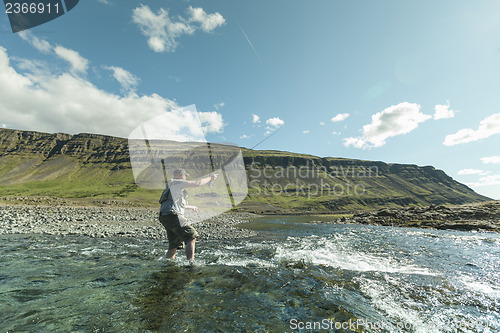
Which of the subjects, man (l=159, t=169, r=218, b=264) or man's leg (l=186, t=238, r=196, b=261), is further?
man's leg (l=186, t=238, r=196, b=261)

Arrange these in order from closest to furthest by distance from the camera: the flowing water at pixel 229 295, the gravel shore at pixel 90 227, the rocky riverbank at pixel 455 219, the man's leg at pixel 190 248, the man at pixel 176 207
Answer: the flowing water at pixel 229 295
the man at pixel 176 207
the man's leg at pixel 190 248
the gravel shore at pixel 90 227
the rocky riverbank at pixel 455 219

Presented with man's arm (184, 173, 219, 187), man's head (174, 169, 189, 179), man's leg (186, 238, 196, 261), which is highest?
man's head (174, 169, 189, 179)

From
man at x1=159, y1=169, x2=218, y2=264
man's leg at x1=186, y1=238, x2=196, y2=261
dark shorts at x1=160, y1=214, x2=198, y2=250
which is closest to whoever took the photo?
man at x1=159, y1=169, x2=218, y2=264

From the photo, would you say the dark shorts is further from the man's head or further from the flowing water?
the man's head

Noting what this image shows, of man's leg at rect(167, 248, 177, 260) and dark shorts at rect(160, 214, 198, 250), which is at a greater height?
dark shorts at rect(160, 214, 198, 250)

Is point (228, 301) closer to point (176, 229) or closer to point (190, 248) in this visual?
point (190, 248)

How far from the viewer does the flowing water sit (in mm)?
4824

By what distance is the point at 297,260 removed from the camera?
12.0m

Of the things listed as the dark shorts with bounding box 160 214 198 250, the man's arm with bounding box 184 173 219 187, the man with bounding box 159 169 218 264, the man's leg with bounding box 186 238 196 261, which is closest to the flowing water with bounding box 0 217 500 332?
the man's leg with bounding box 186 238 196 261

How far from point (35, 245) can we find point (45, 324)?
1169 centimetres

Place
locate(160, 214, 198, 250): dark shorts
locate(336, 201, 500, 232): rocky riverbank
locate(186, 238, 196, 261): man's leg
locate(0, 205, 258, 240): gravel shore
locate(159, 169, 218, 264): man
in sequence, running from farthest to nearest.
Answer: locate(336, 201, 500, 232): rocky riverbank
locate(0, 205, 258, 240): gravel shore
locate(186, 238, 196, 261): man's leg
locate(160, 214, 198, 250): dark shorts
locate(159, 169, 218, 264): man

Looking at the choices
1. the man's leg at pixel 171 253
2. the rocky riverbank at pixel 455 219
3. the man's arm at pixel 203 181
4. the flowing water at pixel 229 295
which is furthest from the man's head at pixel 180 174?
the rocky riverbank at pixel 455 219

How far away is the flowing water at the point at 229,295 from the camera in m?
4.82

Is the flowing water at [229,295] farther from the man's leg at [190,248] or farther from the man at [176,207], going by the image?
the man at [176,207]
